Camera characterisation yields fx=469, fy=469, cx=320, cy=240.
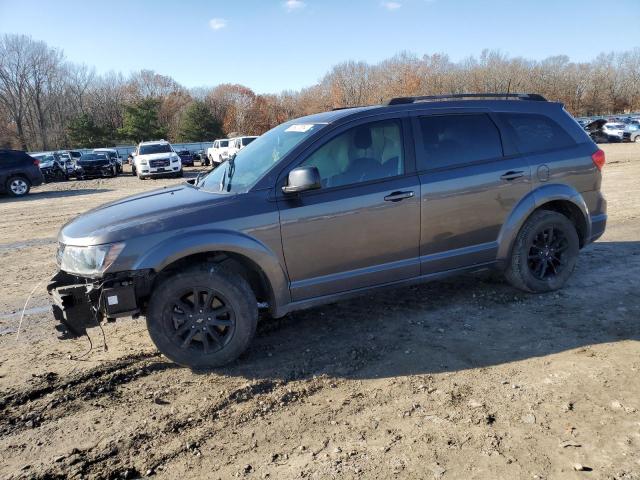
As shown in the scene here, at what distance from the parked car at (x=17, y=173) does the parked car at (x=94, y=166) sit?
355 inches

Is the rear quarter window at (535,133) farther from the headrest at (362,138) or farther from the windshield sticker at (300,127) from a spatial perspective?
the windshield sticker at (300,127)

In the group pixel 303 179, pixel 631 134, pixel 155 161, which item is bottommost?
pixel 631 134

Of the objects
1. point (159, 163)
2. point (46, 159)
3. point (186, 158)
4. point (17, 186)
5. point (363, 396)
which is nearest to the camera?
point (363, 396)

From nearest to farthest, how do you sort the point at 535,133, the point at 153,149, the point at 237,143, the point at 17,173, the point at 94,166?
the point at 535,133
the point at 17,173
the point at 153,149
the point at 94,166
the point at 237,143

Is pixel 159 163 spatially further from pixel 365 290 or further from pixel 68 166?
pixel 365 290

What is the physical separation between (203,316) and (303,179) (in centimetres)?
130

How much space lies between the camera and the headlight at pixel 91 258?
3.34 meters

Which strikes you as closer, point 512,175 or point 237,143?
point 512,175

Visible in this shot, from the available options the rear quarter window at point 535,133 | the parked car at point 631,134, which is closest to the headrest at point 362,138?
the rear quarter window at point 535,133

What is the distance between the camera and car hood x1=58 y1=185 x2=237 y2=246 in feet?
11.2

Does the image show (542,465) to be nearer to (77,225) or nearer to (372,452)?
(372,452)

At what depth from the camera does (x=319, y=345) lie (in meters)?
3.95

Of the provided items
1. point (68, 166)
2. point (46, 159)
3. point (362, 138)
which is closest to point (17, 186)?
point (68, 166)

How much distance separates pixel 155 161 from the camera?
75.5 feet
